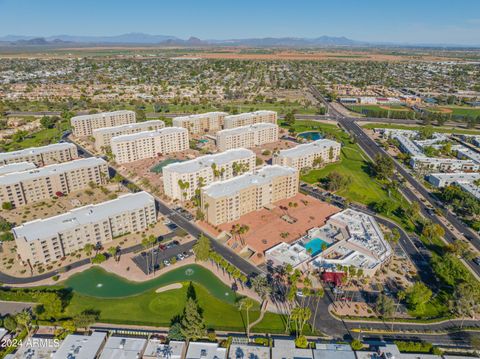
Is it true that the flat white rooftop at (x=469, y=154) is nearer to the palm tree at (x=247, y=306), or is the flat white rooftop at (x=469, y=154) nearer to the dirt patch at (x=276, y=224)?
the dirt patch at (x=276, y=224)

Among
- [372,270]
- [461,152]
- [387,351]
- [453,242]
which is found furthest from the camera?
[461,152]

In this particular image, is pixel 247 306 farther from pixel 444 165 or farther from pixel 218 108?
pixel 218 108

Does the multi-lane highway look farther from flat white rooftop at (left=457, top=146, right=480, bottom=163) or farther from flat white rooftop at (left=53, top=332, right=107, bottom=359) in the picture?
flat white rooftop at (left=53, top=332, right=107, bottom=359)

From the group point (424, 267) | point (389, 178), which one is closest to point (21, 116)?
point (389, 178)

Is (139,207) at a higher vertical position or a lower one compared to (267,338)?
higher

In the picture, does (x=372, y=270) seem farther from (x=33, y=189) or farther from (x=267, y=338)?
(x=33, y=189)

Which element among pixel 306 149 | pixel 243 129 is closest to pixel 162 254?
pixel 306 149

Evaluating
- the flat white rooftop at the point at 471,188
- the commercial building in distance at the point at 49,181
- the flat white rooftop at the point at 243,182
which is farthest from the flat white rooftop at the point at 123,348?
the flat white rooftop at the point at 471,188
